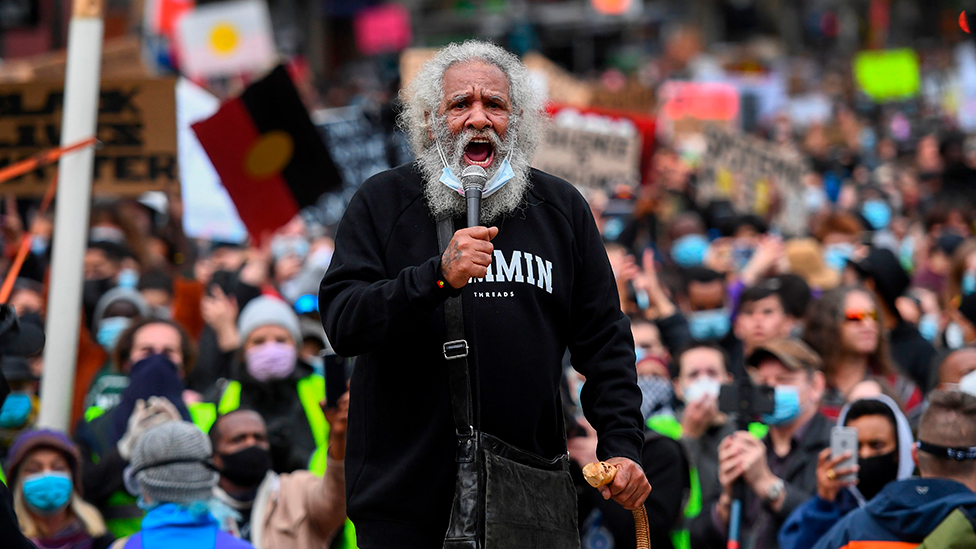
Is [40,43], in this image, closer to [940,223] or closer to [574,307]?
[940,223]

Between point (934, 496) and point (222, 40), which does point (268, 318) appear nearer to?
point (934, 496)

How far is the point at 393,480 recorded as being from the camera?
2998 mm

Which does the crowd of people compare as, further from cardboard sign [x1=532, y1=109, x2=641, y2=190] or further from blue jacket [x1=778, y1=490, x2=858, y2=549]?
cardboard sign [x1=532, y1=109, x2=641, y2=190]

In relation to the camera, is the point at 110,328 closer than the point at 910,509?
No

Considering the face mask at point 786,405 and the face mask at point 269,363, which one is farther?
the face mask at point 269,363

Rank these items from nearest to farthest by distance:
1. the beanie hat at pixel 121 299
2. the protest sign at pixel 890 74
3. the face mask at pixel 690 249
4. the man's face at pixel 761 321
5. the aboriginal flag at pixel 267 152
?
1. the man's face at pixel 761 321
2. the beanie hat at pixel 121 299
3. the aboriginal flag at pixel 267 152
4. the face mask at pixel 690 249
5. the protest sign at pixel 890 74

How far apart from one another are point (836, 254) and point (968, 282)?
69.0 inches

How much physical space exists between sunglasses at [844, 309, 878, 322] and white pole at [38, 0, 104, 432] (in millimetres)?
3529

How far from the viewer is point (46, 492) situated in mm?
4961

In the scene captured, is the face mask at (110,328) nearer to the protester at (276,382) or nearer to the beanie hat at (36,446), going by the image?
the protester at (276,382)

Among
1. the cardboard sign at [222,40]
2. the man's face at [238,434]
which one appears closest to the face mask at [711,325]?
the man's face at [238,434]

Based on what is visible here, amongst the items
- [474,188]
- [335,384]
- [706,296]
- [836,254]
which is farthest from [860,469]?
[836,254]

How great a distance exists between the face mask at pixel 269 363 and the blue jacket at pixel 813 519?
8.44 ft

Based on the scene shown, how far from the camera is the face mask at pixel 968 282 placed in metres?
7.83
